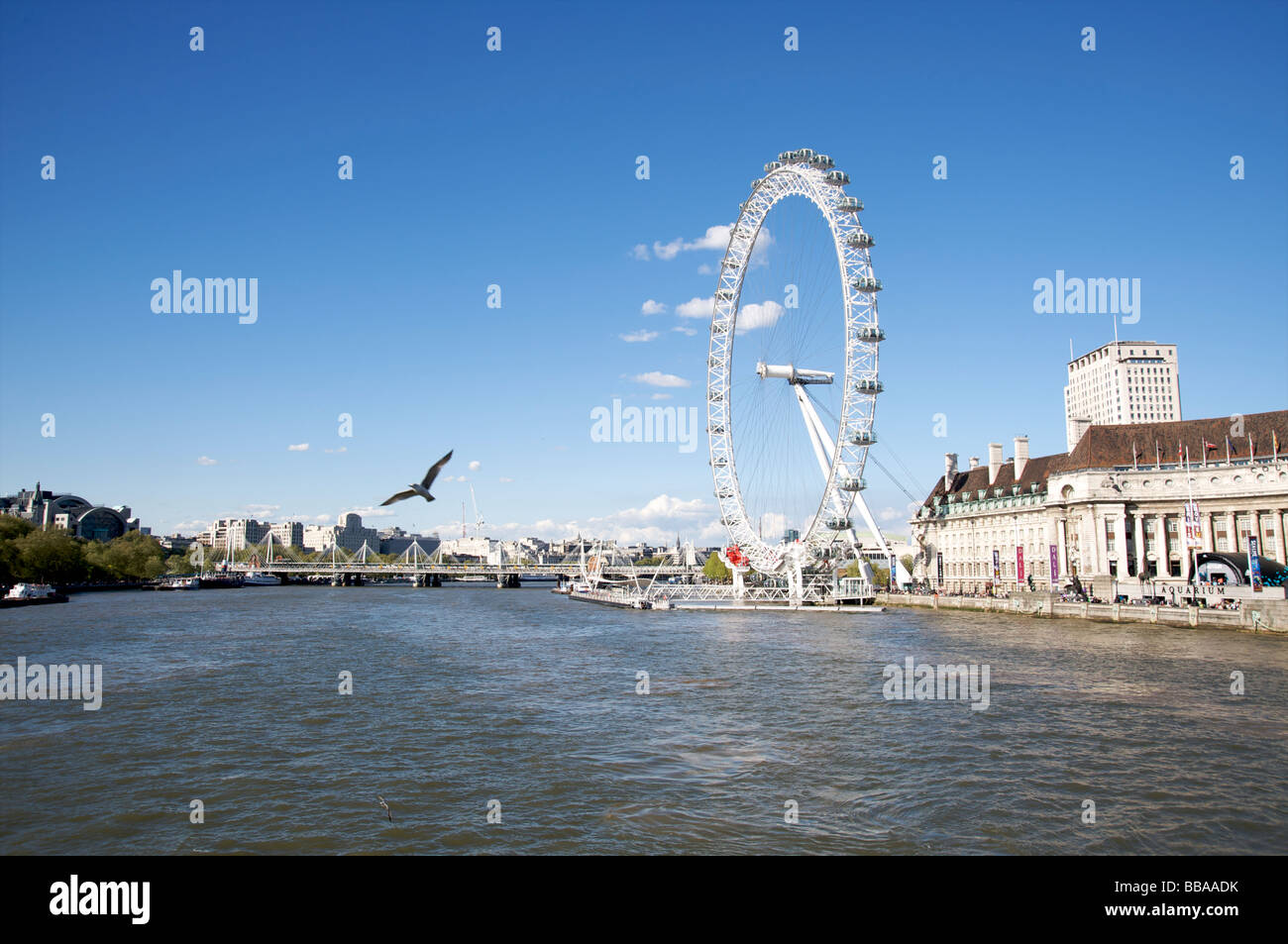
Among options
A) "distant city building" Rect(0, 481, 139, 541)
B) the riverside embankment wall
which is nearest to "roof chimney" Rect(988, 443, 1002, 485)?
the riverside embankment wall

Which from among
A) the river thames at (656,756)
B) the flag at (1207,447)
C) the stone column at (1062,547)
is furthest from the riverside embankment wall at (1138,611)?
the flag at (1207,447)

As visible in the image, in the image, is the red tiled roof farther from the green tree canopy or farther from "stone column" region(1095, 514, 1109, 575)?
the green tree canopy

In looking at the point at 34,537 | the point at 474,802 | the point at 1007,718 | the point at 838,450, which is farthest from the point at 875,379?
the point at 34,537

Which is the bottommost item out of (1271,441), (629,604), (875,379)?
(629,604)

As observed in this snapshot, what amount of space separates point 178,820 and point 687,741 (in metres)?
10.4

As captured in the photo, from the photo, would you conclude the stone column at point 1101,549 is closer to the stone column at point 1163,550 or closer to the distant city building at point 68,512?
the stone column at point 1163,550

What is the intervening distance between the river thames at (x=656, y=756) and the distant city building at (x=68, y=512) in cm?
16478

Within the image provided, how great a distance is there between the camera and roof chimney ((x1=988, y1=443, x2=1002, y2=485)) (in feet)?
303

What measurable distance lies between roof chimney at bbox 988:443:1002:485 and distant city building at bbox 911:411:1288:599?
6231 mm

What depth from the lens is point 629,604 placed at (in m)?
87.1

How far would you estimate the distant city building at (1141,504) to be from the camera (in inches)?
2475
